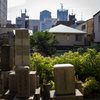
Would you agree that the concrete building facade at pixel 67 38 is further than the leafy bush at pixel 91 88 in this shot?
Yes

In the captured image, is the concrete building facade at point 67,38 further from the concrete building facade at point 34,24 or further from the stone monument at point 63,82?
the concrete building facade at point 34,24

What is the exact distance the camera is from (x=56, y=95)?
558 cm

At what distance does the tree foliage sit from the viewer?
2975 cm

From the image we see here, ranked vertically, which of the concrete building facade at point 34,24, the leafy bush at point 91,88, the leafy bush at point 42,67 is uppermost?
the concrete building facade at point 34,24

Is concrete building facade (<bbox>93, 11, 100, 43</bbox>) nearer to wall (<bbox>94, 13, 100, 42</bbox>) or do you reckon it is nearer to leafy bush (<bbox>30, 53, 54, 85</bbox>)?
wall (<bbox>94, 13, 100, 42</bbox>)

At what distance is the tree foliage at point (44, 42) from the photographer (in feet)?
97.6

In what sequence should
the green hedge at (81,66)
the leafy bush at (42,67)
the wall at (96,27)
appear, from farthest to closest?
the wall at (96,27) → the leafy bush at (42,67) → the green hedge at (81,66)

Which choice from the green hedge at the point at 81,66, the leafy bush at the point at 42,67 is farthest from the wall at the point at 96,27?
the leafy bush at the point at 42,67

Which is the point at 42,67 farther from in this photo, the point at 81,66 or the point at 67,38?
the point at 67,38

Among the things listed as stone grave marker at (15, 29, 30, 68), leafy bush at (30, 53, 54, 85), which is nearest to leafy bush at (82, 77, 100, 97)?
leafy bush at (30, 53, 54, 85)

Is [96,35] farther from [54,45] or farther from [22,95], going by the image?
[22,95]

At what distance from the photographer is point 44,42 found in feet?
98.0

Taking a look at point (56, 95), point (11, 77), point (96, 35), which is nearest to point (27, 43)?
point (11, 77)

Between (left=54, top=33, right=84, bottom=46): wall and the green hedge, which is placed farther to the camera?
(left=54, top=33, right=84, bottom=46): wall
